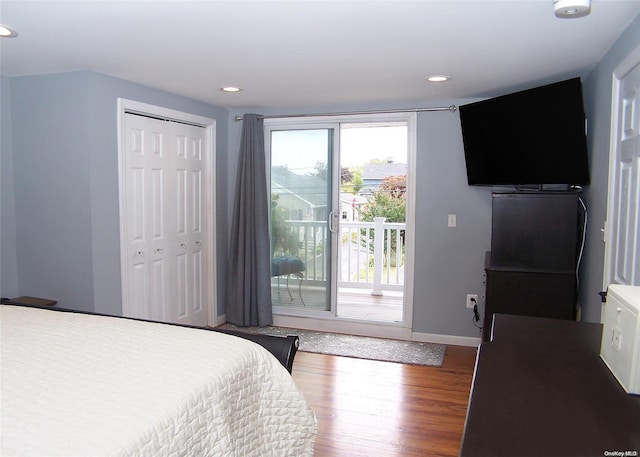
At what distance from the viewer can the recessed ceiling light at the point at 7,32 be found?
2250 millimetres

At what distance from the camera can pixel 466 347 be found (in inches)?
161

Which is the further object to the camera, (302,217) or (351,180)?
(351,180)

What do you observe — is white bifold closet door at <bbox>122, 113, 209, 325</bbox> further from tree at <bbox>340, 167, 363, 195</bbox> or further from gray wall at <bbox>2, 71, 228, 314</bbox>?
tree at <bbox>340, 167, 363, 195</bbox>

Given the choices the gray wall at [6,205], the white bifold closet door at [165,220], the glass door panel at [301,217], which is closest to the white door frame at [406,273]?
the glass door panel at [301,217]

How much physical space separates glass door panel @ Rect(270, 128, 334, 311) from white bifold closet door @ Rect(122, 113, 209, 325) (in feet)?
2.36

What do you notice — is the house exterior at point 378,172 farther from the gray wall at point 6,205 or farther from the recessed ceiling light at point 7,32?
the recessed ceiling light at point 7,32

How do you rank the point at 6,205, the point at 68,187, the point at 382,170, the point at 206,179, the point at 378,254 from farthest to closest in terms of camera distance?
the point at 382,170
the point at 378,254
the point at 206,179
the point at 6,205
the point at 68,187

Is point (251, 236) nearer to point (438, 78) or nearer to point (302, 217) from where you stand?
point (302, 217)

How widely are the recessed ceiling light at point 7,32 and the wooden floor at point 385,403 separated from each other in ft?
8.61

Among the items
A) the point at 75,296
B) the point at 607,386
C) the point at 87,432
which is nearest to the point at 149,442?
the point at 87,432

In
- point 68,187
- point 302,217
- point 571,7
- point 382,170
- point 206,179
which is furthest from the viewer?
point 382,170

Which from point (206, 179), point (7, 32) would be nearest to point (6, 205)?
point (7, 32)

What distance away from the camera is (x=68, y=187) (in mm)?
3189

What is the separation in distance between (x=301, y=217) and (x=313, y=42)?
7.68ft
